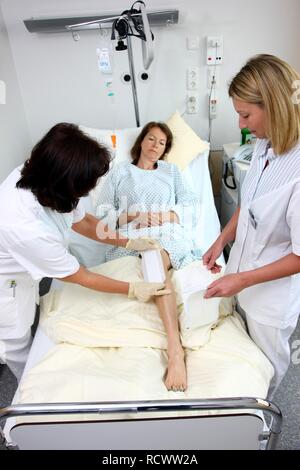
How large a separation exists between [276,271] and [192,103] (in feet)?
6.65

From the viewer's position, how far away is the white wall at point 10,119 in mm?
2371

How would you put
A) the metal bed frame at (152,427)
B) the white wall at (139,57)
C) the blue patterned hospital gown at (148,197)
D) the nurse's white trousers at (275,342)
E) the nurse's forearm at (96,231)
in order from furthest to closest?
the white wall at (139,57), the blue patterned hospital gown at (148,197), the nurse's forearm at (96,231), the nurse's white trousers at (275,342), the metal bed frame at (152,427)

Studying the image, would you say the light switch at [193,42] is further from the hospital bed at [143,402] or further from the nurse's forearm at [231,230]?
the hospital bed at [143,402]

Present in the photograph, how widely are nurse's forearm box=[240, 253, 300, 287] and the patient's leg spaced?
0.43 meters

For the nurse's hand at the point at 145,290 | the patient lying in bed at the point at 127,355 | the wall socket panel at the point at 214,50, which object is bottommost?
the patient lying in bed at the point at 127,355

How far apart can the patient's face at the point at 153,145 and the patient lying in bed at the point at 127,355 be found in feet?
3.64

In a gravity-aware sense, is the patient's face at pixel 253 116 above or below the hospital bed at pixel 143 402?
above

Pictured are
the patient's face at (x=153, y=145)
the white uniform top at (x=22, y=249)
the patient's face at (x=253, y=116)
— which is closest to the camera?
the patient's face at (x=253, y=116)

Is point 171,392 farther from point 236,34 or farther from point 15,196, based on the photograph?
point 236,34

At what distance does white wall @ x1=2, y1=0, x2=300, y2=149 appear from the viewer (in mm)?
2445

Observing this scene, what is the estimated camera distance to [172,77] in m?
2.69

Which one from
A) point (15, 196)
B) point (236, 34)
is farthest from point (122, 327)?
point (236, 34)

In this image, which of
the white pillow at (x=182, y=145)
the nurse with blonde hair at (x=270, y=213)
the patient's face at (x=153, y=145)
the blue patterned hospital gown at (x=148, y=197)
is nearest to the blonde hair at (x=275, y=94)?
the nurse with blonde hair at (x=270, y=213)

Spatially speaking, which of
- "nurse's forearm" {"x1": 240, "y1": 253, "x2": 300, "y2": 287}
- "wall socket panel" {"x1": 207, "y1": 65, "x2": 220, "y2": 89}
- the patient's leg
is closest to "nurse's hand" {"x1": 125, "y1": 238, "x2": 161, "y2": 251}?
the patient's leg
